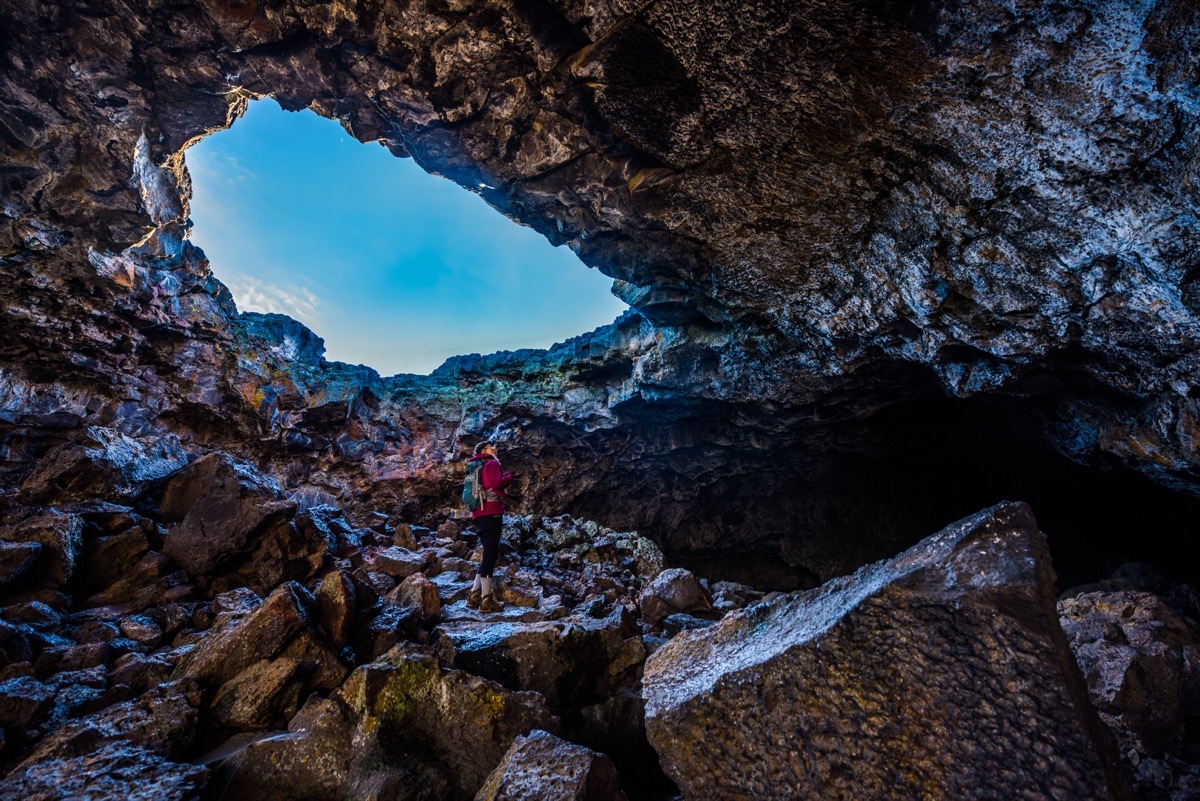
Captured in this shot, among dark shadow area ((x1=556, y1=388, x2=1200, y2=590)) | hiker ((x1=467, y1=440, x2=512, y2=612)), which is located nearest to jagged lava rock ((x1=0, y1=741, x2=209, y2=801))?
hiker ((x1=467, y1=440, x2=512, y2=612))

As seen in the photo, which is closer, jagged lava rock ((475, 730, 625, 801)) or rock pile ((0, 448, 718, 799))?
jagged lava rock ((475, 730, 625, 801))

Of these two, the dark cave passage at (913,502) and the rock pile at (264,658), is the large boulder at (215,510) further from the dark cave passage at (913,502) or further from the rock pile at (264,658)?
the dark cave passage at (913,502)

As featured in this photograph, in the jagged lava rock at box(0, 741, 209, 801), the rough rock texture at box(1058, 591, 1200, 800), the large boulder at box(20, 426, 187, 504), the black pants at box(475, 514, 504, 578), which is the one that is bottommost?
the rough rock texture at box(1058, 591, 1200, 800)

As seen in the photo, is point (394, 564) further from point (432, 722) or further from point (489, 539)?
point (432, 722)

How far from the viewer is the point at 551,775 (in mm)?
2770

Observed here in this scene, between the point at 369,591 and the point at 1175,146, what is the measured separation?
30.5ft

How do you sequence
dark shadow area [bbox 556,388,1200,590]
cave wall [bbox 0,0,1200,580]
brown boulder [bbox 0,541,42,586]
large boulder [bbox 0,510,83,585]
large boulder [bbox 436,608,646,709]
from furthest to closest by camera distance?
dark shadow area [bbox 556,388,1200,590]
large boulder [bbox 0,510,83,585]
brown boulder [bbox 0,541,42,586]
cave wall [bbox 0,0,1200,580]
large boulder [bbox 436,608,646,709]

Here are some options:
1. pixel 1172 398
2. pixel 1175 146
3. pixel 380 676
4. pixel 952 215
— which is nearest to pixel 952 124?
pixel 952 215

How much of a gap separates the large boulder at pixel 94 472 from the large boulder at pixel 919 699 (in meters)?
9.36

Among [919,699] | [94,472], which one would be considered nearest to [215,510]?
[94,472]

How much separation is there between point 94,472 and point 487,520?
21.3 feet

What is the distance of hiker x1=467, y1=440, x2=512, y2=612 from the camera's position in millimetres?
6457

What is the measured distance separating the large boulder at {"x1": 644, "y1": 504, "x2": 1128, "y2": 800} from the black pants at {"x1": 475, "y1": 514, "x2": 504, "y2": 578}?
3965 mm

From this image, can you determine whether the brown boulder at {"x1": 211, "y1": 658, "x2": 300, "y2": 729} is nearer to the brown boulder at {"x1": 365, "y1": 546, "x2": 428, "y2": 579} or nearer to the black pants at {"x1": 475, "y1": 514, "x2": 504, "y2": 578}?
the black pants at {"x1": 475, "y1": 514, "x2": 504, "y2": 578}
